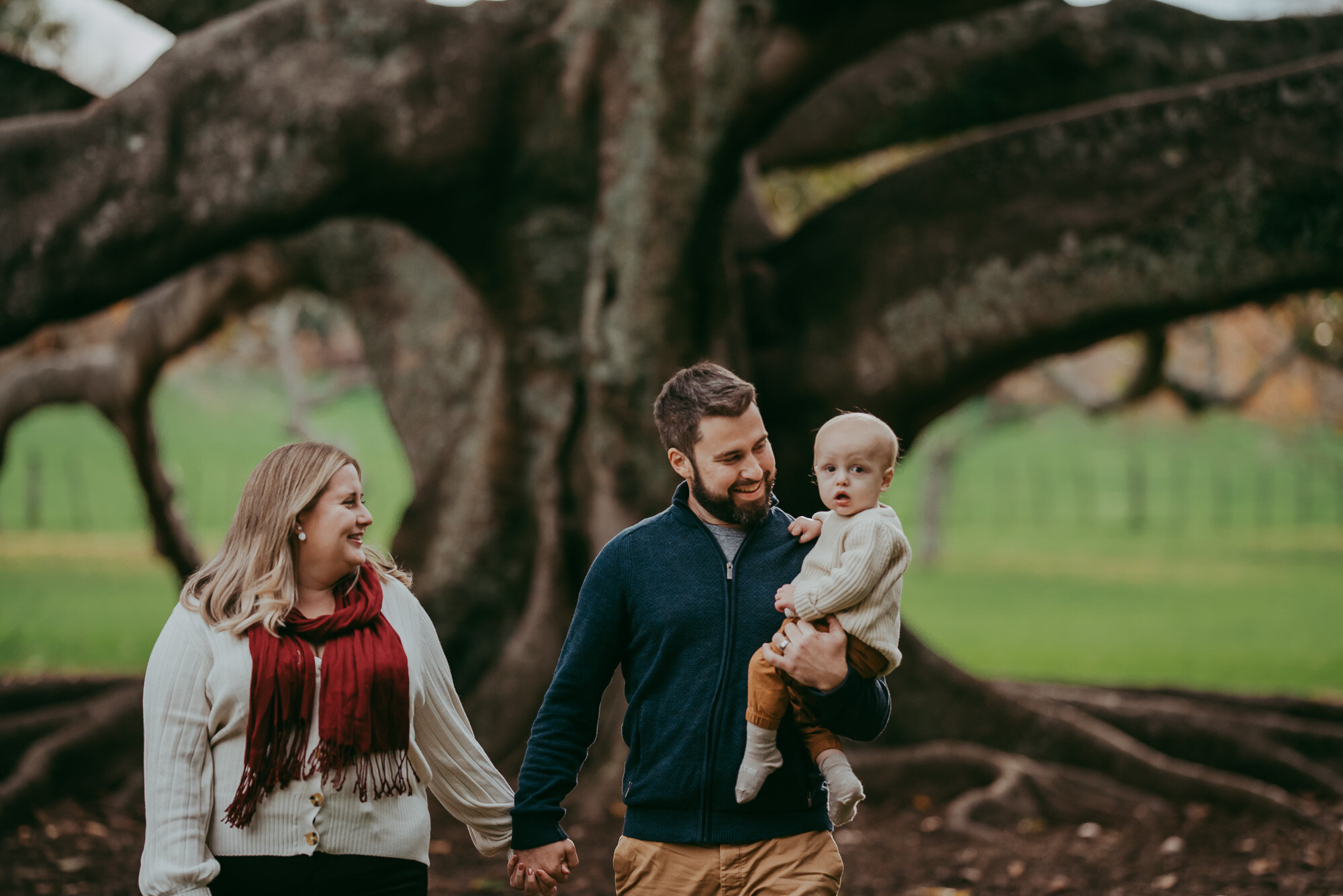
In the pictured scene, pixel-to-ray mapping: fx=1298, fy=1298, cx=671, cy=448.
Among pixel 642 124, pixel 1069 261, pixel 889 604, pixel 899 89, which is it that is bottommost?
pixel 889 604

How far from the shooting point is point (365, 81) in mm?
5758

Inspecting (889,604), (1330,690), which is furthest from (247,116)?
(1330,690)

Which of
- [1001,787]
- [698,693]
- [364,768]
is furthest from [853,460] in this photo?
[1001,787]

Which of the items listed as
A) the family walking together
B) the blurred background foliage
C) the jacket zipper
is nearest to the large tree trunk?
the blurred background foliage

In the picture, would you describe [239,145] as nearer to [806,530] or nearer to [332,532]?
[332,532]

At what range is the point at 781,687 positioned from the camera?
285cm

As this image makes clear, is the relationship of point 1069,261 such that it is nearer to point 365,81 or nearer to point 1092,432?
point 365,81

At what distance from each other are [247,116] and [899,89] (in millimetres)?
4352

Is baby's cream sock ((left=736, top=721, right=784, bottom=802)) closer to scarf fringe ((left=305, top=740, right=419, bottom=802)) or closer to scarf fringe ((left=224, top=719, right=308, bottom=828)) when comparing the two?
scarf fringe ((left=305, top=740, right=419, bottom=802))

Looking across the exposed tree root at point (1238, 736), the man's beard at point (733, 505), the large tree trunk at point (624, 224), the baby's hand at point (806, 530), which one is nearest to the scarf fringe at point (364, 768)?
the man's beard at point (733, 505)

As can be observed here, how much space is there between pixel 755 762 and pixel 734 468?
66 cm

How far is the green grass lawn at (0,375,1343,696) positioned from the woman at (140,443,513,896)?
8.54 meters

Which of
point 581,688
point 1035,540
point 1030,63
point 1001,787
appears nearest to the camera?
point 581,688

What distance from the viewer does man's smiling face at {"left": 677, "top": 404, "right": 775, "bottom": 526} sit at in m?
2.97
